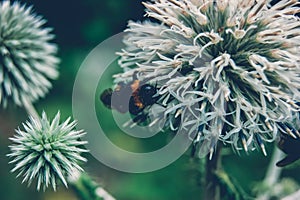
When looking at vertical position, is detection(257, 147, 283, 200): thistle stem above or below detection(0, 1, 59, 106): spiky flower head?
below

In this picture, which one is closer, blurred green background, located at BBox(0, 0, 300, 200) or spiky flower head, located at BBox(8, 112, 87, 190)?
spiky flower head, located at BBox(8, 112, 87, 190)

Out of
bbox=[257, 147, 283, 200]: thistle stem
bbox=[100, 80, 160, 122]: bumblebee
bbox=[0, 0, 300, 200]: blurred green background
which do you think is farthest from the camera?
bbox=[0, 0, 300, 200]: blurred green background

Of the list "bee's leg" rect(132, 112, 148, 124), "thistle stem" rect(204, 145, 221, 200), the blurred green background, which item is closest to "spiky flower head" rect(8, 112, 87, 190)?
"bee's leg" rect(132, 112, 148, 124)

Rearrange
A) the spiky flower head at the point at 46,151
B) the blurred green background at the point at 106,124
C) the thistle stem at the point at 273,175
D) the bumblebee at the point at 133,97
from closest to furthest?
1. the spiky flower head at the point at 46,151
2. the bumblebee at the point at 133,97
3. the thistle stem at the point at 273,175
4. the blurred green background at the point at 106,124

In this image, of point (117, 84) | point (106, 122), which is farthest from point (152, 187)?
point (117, 84)

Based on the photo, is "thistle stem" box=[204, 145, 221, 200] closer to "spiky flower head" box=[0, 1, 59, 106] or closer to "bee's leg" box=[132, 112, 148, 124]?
"bee's leg" box=[132, 112, 148, 124]

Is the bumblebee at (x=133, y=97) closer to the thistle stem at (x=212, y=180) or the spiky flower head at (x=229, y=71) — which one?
the spiky flower head at (x=229, y=71)

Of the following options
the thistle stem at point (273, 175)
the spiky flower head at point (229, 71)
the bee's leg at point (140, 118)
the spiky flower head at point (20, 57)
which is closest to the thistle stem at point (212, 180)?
the spiky flower head at point (229, 71)
